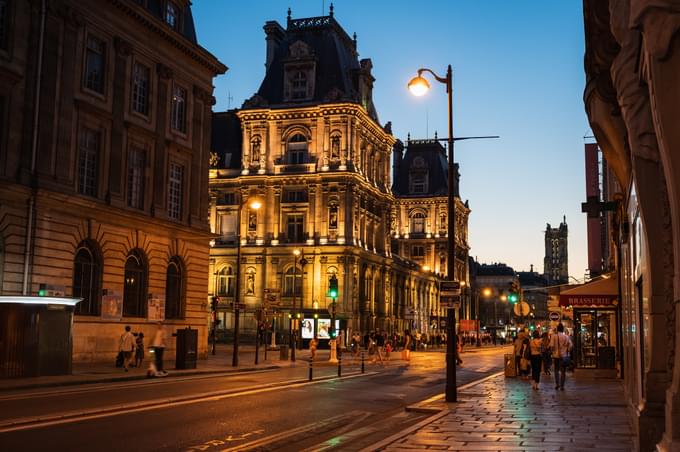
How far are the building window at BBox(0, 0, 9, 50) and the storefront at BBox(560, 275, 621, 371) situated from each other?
23.3 meters

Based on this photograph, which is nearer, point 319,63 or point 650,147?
point 650,147

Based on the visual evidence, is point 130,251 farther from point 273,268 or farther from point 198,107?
point 273,268

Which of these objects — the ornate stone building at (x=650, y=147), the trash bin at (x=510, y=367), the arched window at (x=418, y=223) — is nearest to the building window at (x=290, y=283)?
the arched window at (x=418, y=223)

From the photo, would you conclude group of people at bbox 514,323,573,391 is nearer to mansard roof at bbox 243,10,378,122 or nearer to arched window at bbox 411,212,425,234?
mansard roof at bbox 243,10,378,122

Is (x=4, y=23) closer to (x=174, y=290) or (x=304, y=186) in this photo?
(x=174, y=290)

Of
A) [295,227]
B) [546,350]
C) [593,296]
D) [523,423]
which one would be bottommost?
[523,423]

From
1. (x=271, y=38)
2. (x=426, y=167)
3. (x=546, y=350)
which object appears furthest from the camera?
(x=426, y=167)

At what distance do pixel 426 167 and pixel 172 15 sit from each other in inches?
3201

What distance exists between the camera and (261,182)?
80.1m

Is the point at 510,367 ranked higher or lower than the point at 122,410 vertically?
higher

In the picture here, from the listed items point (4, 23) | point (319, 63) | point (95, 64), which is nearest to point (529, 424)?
point (4, 23)

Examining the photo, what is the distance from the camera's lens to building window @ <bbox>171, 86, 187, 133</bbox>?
42938 mm

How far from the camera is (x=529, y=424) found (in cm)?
1534

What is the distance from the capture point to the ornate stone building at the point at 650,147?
7.54 metres
